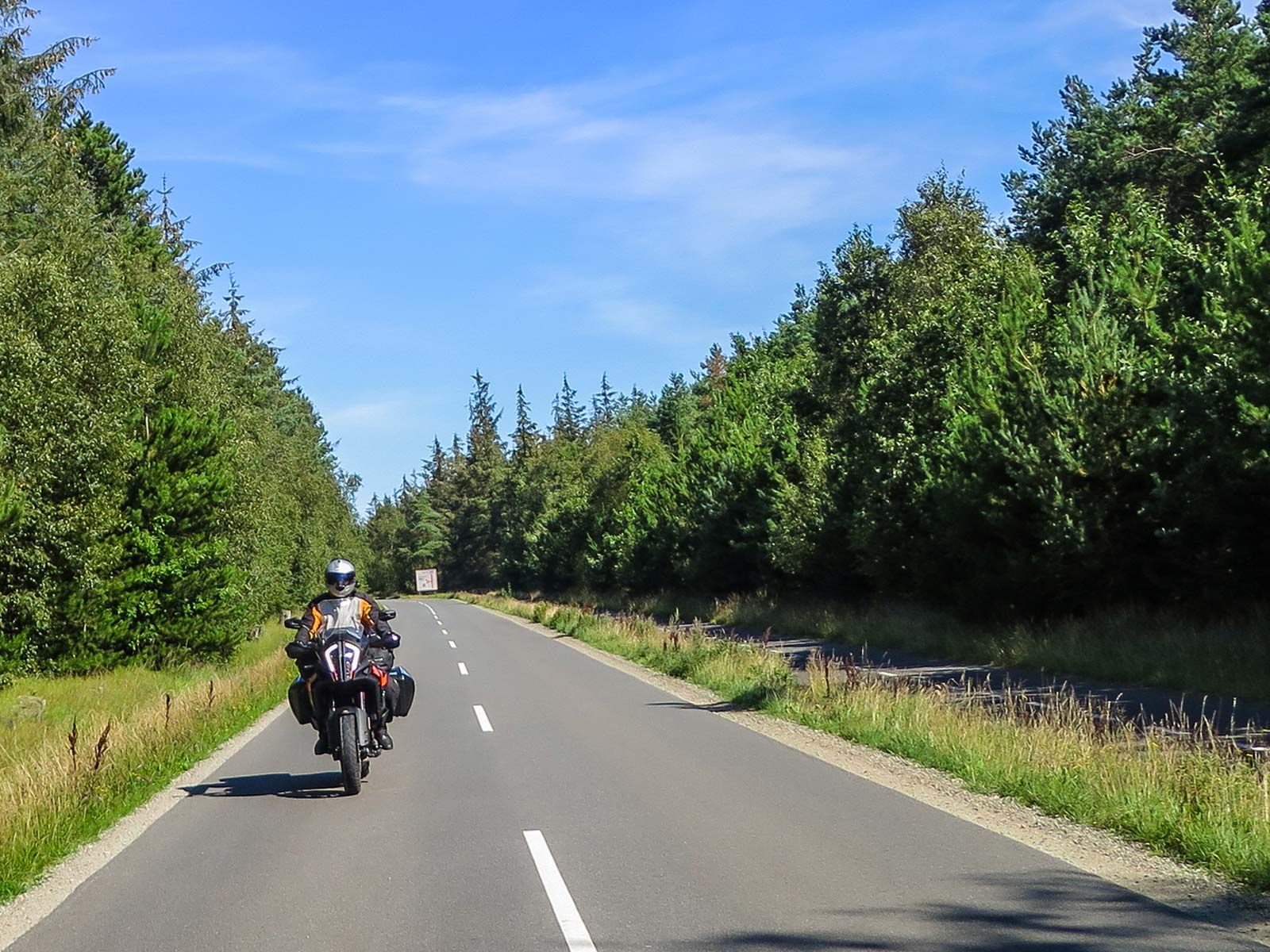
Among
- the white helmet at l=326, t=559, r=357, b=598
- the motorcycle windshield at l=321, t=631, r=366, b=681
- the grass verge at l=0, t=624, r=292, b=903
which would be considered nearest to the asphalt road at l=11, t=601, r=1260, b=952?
the grass verge at l=0, t=624, r=292, b=903

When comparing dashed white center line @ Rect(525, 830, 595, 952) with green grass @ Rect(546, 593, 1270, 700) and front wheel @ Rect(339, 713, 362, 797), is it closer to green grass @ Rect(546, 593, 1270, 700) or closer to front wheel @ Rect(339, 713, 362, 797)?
front wheel @ Rect(339, 713, 362, 797)

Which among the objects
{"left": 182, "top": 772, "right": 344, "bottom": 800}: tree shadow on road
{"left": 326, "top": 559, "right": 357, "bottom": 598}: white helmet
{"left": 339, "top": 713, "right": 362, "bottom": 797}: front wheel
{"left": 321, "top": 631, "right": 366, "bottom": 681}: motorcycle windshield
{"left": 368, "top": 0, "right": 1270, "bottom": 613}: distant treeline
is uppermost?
{"left": 368, "top": 0, "right": 1270, "bottom": 613}: distant treeline

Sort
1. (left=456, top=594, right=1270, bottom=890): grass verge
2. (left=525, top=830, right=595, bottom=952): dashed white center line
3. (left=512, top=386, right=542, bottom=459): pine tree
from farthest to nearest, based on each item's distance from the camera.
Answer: (left=512, top=386, right=542, bottom=459): pine tree < (left=456, top=594, right=1270, bottom=890): grass verge < (left=525, top=830, right=595, bottom=952): dashed white center line

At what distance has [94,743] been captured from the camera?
13.6m

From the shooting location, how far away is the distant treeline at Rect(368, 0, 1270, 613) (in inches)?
804

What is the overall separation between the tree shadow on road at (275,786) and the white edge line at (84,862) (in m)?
0.24

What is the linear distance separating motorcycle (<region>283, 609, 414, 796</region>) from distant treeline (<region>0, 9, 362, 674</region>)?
34.9ft

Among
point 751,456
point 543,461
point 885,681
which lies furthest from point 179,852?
point 543,461

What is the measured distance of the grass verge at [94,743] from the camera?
9.06 meters

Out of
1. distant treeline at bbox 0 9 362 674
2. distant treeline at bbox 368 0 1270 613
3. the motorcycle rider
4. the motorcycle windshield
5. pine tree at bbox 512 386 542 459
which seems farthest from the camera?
pine tree at bbox 512 386 542 459

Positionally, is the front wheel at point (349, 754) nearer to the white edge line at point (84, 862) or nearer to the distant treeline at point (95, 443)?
the white edge line at point (84, 862)

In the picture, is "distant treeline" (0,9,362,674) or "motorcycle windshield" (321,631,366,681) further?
"distant treeline" (0,9,362,674)

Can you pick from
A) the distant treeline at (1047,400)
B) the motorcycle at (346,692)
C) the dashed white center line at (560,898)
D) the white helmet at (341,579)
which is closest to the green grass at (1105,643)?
the distant treeline at (1047,400)

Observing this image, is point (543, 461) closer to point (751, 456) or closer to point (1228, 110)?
point (751, 456)
